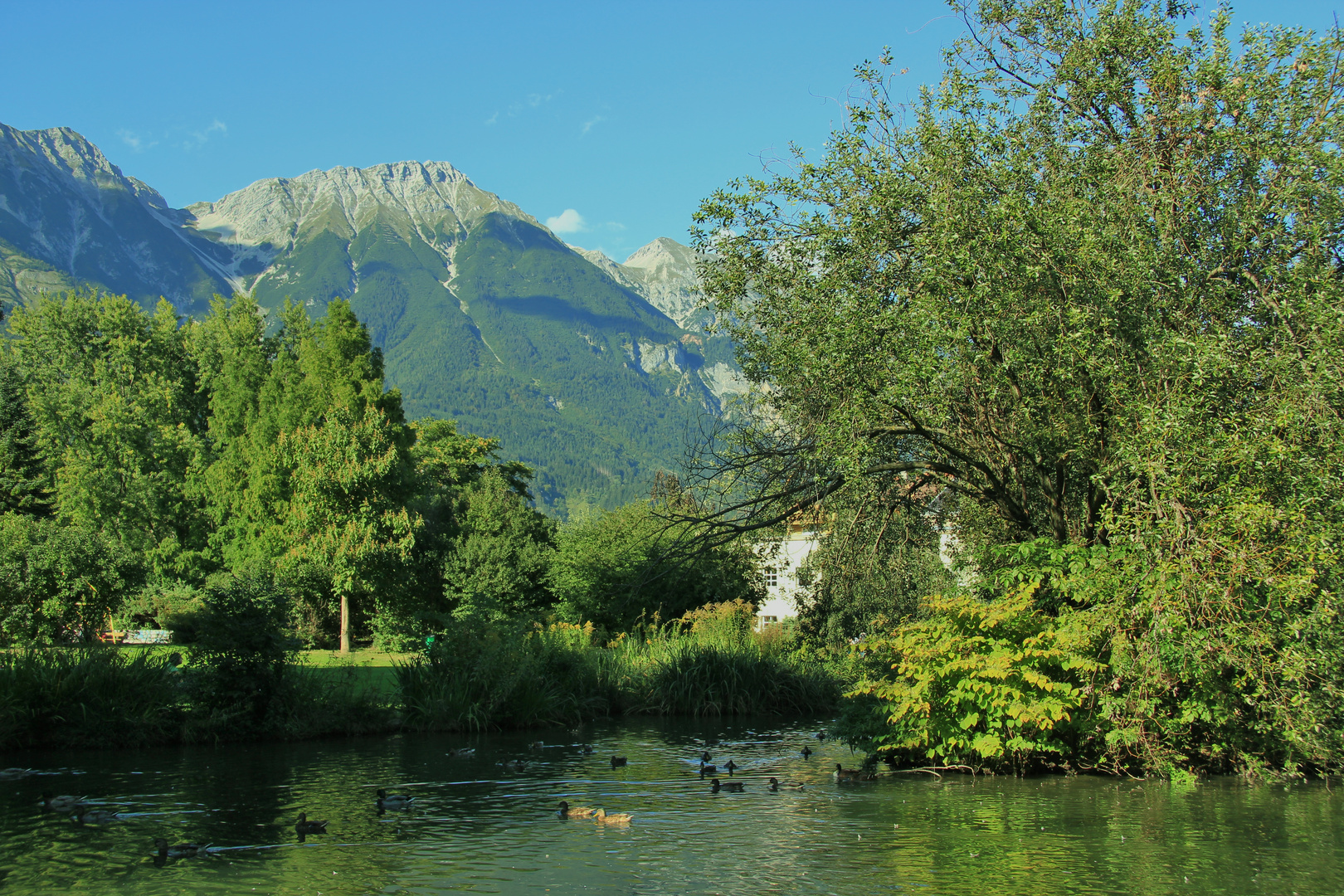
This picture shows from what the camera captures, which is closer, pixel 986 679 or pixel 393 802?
pixel 393 802

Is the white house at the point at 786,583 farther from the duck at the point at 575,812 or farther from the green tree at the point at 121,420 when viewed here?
the green tree at the point at 121,420

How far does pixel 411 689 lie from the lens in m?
20.0

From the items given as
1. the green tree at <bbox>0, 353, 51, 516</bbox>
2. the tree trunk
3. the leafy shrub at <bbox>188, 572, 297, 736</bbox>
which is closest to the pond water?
the leafy shrub at <bbox>188, 572, 297, 736</bbox>

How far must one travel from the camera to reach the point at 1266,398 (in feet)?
36.6

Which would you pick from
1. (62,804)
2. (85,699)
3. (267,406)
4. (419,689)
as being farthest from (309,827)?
(267,406)

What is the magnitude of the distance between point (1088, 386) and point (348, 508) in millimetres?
26560

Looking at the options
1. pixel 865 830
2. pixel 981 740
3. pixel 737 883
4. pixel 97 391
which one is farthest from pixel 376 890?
pixel 97 391

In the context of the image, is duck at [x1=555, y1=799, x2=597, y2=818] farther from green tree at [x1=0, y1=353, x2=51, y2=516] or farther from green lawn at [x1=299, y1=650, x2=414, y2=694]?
green tree at [x1=0, y1=353, x2=51, y2=516]

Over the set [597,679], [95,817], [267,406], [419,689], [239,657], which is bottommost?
[95,817]

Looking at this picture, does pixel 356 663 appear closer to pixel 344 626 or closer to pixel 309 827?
pixel 344 626

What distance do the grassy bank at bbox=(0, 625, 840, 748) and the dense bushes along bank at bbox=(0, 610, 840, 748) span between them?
0.08 feet

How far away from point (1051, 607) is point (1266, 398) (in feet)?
13.2

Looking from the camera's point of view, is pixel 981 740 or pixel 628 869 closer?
pixel 628 869

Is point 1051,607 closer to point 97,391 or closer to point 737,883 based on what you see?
point 737,883
